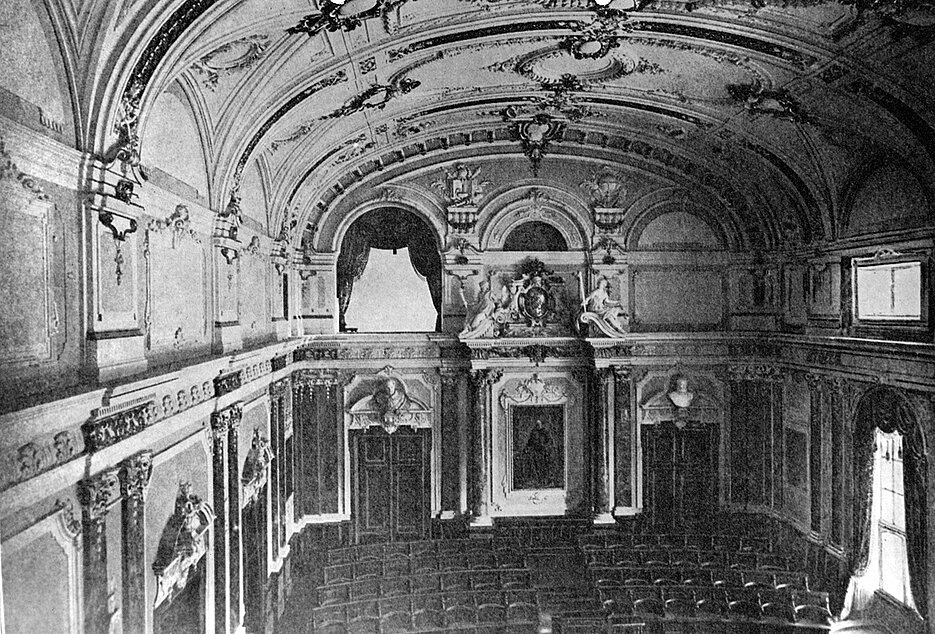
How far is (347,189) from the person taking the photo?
14.8 m

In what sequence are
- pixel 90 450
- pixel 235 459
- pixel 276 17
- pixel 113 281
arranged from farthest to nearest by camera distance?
pixel 235 459 → pixel 276 17 → pixel 113 281 → pixel 90 450

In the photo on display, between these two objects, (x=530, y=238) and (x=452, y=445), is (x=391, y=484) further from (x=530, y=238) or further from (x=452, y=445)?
(x=530, y=238)

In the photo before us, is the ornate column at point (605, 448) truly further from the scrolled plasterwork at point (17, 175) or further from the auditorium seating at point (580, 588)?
the scrolled plasterwork at point (17, 175)

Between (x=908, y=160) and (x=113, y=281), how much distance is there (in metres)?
10.6

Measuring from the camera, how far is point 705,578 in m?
11.8

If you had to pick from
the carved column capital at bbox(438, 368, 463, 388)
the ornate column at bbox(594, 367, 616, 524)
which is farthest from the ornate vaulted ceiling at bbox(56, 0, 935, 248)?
the ornate column at bbox(594, 367, 616, 524)

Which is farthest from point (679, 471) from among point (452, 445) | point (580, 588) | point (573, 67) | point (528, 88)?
point (573, 67)

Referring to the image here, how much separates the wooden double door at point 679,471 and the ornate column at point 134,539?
11424mm

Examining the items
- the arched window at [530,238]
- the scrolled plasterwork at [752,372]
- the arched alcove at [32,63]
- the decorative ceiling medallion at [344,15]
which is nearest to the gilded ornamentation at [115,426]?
the arched alcove at [32,63]

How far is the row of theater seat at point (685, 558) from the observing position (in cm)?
1231

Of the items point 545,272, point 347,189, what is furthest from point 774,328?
point 347,189

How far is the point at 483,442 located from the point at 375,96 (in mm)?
7958

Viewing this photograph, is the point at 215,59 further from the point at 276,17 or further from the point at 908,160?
the point at 908,160

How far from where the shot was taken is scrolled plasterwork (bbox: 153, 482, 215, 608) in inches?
269
